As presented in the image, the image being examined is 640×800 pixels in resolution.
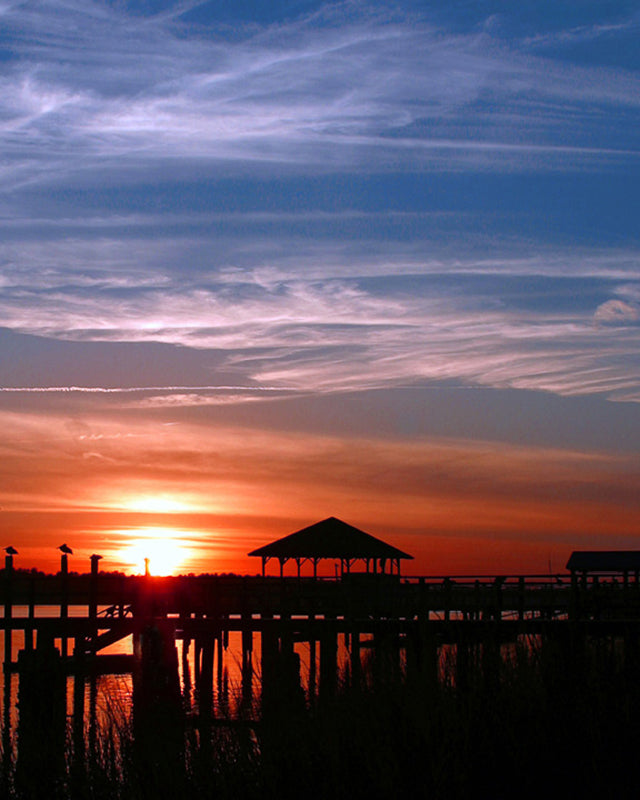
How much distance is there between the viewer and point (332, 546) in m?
40.4

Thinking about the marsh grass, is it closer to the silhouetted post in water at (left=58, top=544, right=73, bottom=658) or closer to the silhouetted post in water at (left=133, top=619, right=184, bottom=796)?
the silhouetted post in water at (left=133, top=619, right=184, bottom=796)

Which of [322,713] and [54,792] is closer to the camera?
[54,792]

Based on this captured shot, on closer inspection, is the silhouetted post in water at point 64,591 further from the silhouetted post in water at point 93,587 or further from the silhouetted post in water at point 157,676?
the silhouetted post in water at point 157,676

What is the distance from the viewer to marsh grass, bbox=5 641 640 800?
12625 millimetres

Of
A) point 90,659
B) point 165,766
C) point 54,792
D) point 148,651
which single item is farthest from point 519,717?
point 90,659

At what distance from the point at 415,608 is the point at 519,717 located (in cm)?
1751

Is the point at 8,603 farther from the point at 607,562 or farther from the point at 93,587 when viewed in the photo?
the point at 607,562

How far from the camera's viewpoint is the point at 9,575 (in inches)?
1478

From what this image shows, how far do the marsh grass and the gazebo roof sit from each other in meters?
25.7

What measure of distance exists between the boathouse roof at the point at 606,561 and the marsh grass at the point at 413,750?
2405cm

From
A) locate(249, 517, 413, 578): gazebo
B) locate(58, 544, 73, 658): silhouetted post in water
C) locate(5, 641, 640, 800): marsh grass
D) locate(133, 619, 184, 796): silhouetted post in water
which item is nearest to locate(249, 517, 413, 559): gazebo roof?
locate(249, 517, 413, 578): gazebo

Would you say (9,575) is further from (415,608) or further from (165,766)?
(165,766)

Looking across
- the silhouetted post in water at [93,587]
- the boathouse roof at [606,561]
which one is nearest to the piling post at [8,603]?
the silhouetted post in water at [93,587]

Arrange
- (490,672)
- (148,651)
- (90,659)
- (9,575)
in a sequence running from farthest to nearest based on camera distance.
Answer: (9,575) → (90,659) → (148,651) → (490,672)
